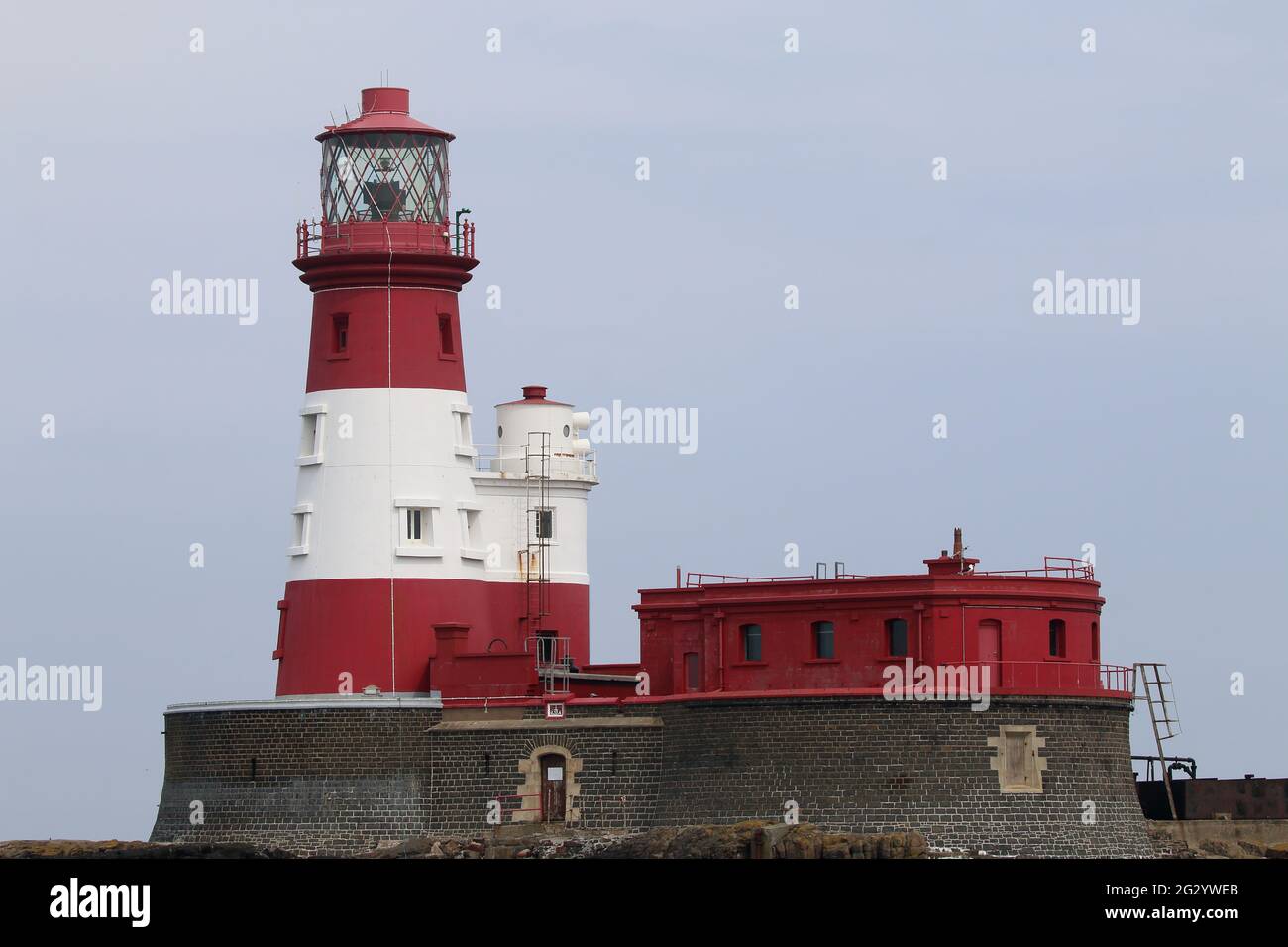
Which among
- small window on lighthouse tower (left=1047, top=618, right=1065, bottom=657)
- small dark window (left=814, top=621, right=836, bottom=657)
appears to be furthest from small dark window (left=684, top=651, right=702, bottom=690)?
small window on lighthouse tower (left=1047, top=618, right=1065, bottom=657)

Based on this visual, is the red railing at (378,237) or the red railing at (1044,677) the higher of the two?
the red railing at (378,237)

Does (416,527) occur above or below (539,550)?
above

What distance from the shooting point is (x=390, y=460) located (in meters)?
67.8

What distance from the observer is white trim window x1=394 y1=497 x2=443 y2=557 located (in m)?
67.6

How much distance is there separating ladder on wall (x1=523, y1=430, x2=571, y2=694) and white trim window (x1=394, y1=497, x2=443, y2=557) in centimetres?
280

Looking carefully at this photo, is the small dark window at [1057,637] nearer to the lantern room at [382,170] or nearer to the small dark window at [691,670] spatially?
the small dark window at [691,670]

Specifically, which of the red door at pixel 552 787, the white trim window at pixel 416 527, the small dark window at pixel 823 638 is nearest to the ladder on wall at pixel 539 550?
the white trim window at pixel 416 527

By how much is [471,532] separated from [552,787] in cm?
681

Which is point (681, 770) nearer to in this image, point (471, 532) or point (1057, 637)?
point (1057, 637)

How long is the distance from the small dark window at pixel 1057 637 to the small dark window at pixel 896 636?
2.87 m

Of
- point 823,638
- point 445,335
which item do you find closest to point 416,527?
point 445,335

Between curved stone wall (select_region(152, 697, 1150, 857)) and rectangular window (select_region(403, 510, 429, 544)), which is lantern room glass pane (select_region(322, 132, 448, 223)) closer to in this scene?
rectangular window (select_region(403, 510, 429, 544))

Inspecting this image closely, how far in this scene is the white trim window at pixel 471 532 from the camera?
68.6 m
